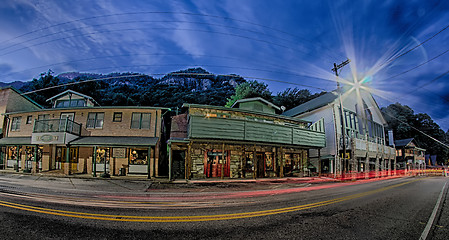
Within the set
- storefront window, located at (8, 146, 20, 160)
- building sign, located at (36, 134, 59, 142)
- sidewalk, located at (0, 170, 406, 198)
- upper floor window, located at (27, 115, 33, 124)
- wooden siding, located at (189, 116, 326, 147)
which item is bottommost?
sidewalk, located at (0, 170, 406, 198)

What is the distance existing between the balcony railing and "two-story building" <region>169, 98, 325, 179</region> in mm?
8875

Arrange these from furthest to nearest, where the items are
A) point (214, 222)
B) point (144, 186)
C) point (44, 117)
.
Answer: point (44, 117)
point (144, 186)
point (214, 222)

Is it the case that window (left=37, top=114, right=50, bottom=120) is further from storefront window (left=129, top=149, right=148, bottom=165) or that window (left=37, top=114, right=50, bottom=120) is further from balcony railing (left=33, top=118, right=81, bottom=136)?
storefront window (left=129, top=149, right=148, bottom=165)

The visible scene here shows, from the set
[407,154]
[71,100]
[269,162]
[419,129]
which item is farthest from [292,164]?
[419,129]

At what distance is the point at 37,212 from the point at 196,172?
1156cm

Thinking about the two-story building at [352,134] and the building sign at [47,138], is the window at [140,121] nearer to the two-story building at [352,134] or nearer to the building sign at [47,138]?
the building sign at [47,138]

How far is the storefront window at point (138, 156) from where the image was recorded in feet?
57.6

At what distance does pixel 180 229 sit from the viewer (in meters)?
4.23

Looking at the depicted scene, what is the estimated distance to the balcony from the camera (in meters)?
16.6

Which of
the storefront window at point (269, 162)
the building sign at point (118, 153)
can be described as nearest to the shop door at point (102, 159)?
the building sign at point (118, 153)

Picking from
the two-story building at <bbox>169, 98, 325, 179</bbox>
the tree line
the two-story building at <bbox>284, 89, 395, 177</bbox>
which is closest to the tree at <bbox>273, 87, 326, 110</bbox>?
the tree line

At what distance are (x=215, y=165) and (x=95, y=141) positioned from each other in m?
10.7

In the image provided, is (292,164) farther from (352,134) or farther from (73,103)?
(73,103)

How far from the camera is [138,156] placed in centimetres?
1764
